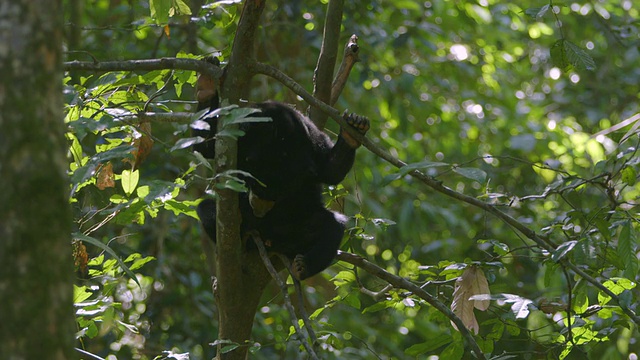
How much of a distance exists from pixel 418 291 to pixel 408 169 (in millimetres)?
774

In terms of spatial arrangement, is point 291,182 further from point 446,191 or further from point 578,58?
point 578,58

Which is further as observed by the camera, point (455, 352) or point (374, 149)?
point (455, 352)

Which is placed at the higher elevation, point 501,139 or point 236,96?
point 236,96

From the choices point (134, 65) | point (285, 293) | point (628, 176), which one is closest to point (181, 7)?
point (134, 65)

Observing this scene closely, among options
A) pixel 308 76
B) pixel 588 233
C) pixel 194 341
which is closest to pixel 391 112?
pixel 308 76

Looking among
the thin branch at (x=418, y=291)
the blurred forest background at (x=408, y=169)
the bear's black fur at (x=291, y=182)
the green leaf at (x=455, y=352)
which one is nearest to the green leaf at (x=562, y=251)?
the blurred forest background at (x=408, y=169)

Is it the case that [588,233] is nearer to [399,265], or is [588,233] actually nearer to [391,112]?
[391,112]

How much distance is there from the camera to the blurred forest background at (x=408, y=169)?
3416mm

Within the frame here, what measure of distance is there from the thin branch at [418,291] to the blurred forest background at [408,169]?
13 cm

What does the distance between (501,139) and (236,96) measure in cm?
592

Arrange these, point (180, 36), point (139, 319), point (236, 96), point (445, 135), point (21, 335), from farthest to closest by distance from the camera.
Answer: point (445, 135) → point (180, 36) → point (139, 319) → point (236, 96) → point (21, 335)

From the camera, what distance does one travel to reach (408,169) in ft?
8.70

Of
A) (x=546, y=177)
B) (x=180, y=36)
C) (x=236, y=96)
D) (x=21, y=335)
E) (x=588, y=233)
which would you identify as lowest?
(x=546, y=177)

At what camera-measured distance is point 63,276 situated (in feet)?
5.21
